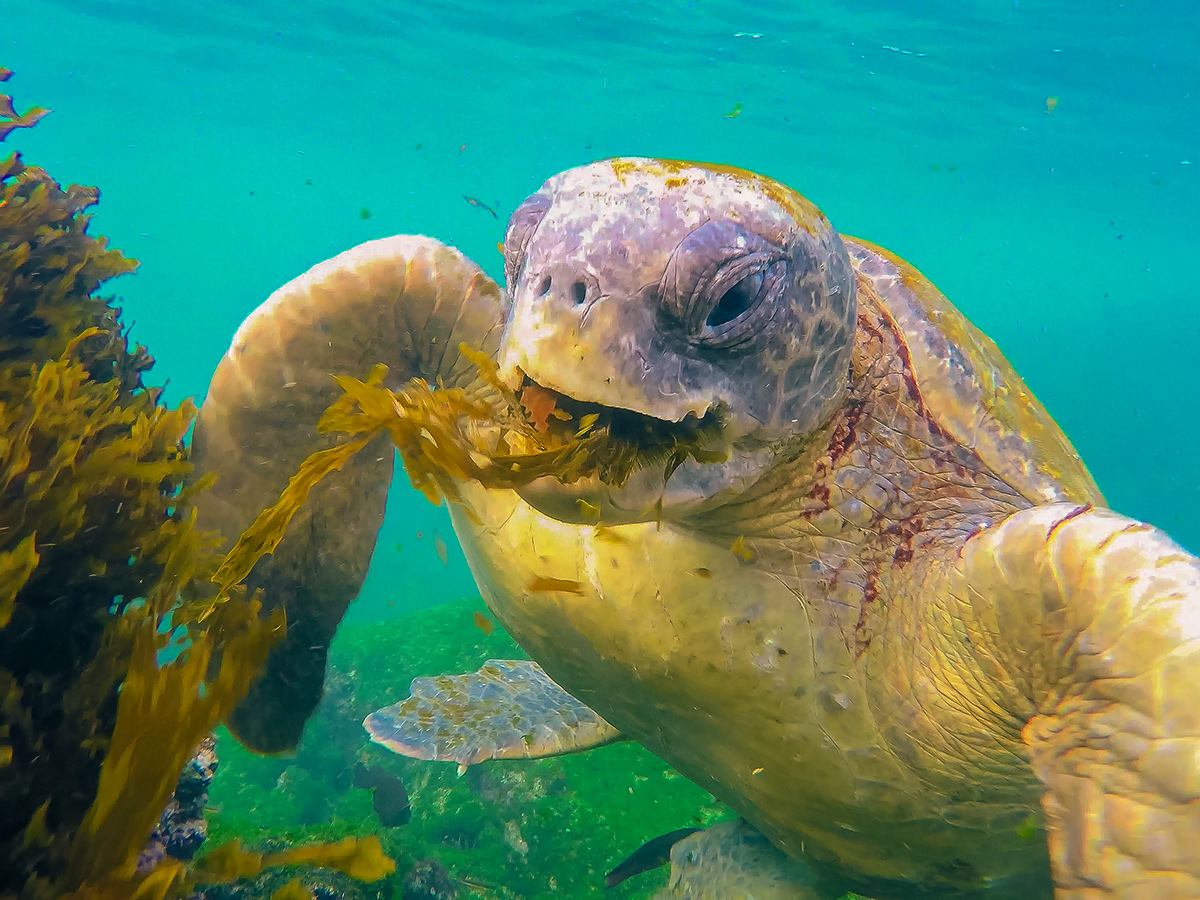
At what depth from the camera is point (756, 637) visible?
169 cm

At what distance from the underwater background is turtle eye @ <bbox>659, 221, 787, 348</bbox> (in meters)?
1.83

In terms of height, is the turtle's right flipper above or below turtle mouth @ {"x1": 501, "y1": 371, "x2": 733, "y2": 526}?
below

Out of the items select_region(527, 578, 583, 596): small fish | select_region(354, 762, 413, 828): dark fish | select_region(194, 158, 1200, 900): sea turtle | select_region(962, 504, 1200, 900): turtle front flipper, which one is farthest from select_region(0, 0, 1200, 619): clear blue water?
select_region(962, 504, 1200, 900): turtle front flipper

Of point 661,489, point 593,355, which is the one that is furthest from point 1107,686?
point 593,355

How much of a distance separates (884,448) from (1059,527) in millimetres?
424

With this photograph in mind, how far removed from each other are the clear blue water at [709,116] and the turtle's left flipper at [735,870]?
5.53 meters

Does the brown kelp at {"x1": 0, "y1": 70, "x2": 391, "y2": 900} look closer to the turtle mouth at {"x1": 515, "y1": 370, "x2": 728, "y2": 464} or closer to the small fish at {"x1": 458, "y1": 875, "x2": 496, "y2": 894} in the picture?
the turtle mouth at {"x1": 515, "y1": 370, "x2": 728, "y2": 464}

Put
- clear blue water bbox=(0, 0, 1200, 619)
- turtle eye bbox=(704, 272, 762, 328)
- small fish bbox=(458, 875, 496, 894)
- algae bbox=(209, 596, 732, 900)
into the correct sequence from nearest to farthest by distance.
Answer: turtle eye bbox=(704, 272, 762, 328)
small fish bbox=(458, 875, 496, 894)
algae bbox=(209, 596, 732, 900)
clear blue water bbox=(0, 0, 1200, 619)

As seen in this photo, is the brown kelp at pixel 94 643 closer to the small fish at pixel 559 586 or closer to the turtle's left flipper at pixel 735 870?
the small fish at pixel 559 586

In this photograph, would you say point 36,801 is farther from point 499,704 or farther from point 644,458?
point 499,704

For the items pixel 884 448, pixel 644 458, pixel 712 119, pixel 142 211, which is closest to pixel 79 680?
pixel 644 458

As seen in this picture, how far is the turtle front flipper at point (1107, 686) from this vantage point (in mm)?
1167

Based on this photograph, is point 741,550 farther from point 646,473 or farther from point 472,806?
point 472,806

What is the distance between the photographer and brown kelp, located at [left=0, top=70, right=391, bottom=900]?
1.05 m
